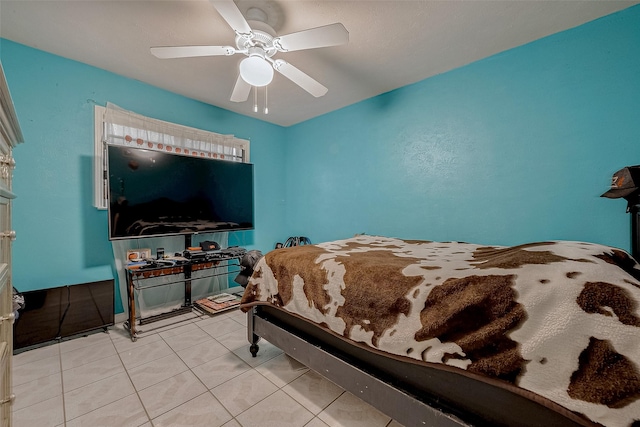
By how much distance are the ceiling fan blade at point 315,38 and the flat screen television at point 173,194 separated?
180 centimetres

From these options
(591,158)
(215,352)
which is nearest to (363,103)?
(591,158)

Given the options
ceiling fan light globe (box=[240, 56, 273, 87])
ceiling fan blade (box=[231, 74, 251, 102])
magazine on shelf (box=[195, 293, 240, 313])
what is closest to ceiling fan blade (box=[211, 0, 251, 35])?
ceiling fan light globe (box=[240, 56, 273, 87])

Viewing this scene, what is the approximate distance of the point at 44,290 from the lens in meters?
2.12

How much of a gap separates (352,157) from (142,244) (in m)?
2.70

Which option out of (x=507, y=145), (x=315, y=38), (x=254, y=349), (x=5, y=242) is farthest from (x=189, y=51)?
(x=507, y=145)

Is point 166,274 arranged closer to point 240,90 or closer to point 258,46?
point 240,90

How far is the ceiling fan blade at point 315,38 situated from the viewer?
1450 millimetres

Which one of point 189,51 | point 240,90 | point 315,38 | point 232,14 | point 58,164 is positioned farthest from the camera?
point 58,164

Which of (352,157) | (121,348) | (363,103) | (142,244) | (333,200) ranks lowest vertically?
(121,348)

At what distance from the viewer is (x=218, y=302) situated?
2.95m

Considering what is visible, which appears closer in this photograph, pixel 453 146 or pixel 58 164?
pixel 58 164

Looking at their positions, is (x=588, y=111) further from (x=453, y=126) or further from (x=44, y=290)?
(x=44, y=290)

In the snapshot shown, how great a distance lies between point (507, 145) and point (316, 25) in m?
1.94

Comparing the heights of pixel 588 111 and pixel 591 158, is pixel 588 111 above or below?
above
